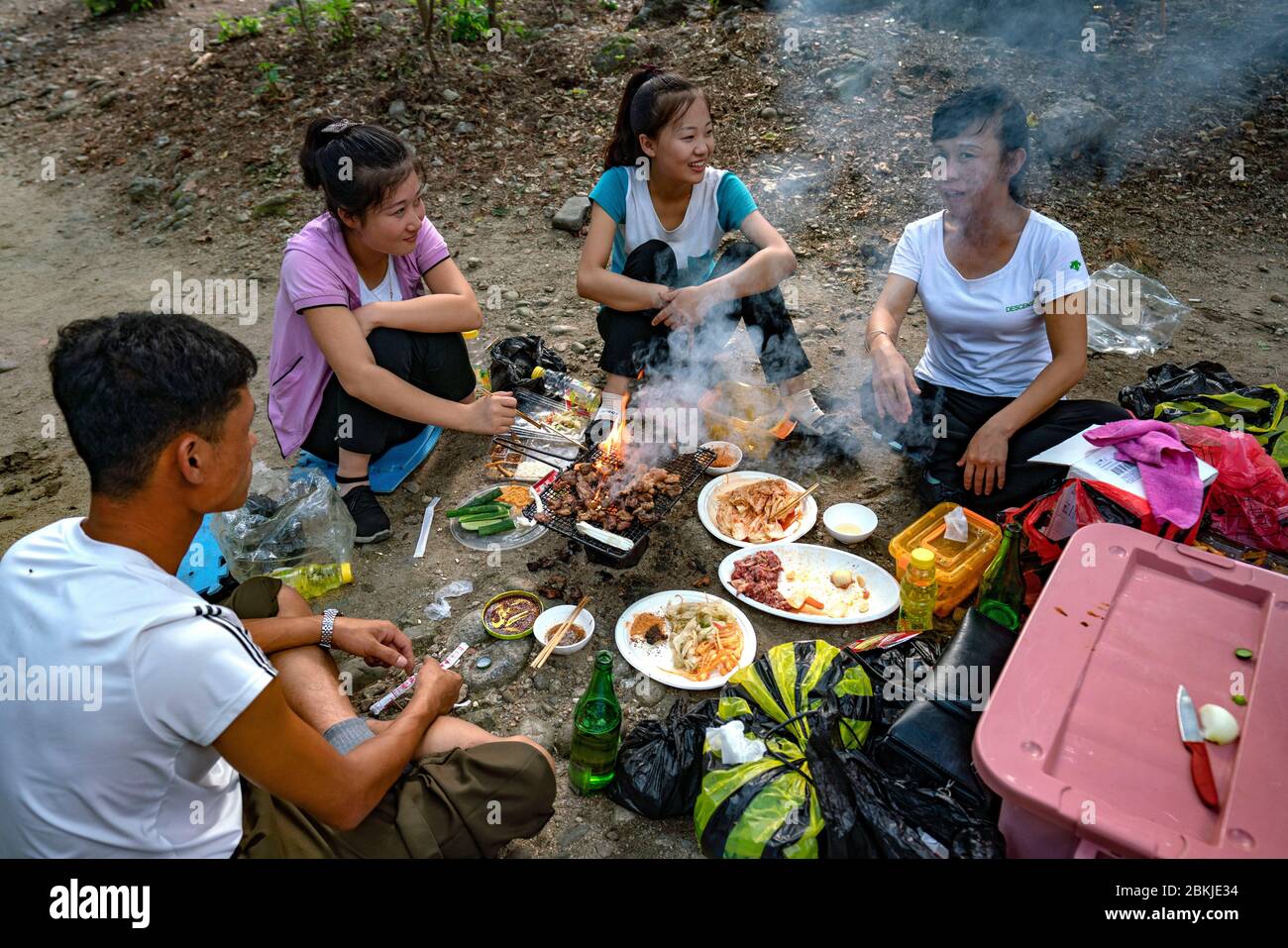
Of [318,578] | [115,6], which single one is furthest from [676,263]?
[115,6]

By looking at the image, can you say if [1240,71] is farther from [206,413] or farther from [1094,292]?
[206,413]

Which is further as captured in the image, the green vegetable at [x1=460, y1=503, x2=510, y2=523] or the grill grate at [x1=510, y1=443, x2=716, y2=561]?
the green vegetable at [x1=460, y1=503, x2=510, y2=523]

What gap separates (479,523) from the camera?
14.9ft

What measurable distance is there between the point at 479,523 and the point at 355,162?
1.96 m

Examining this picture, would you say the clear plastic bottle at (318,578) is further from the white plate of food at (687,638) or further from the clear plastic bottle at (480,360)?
the clear plastic bottle at (480,360)

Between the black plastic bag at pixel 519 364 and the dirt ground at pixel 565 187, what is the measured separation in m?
0.38

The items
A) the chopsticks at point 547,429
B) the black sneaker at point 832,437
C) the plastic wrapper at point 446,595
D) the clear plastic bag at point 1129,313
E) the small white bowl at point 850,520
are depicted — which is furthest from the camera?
the clear plastic bag at point 1129,313

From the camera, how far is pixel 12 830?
203cm

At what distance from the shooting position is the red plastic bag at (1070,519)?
3.42m

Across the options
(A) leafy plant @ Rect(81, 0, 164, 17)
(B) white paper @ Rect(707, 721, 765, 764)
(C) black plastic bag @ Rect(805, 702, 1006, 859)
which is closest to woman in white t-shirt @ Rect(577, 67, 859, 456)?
(B) white paper @ Rect(707, 721, 765, 764)

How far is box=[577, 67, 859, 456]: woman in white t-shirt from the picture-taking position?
4.63 metres

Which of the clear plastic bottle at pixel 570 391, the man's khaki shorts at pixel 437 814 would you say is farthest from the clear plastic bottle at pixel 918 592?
the clear plastic bottle at pixel 570 391

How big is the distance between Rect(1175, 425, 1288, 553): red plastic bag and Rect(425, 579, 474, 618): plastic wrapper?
3554 millimetres

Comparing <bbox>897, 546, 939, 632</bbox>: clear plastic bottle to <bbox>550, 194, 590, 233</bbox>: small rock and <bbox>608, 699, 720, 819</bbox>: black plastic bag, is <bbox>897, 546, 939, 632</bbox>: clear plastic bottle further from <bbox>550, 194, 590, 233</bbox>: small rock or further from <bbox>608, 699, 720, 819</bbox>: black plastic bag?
<bbox>550, 194, 590, 233</bbox>: small rock
